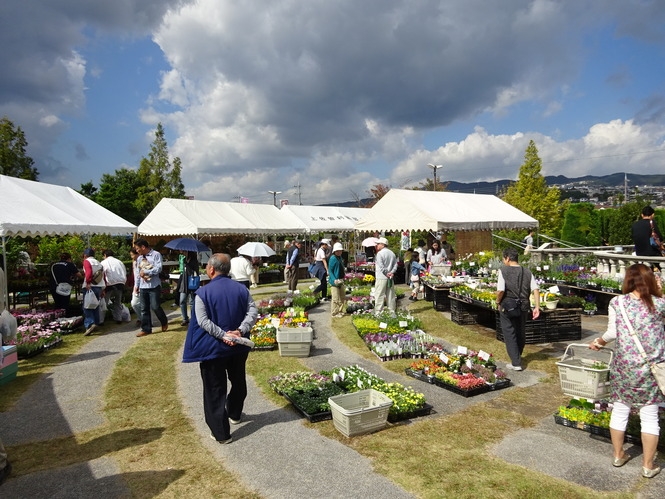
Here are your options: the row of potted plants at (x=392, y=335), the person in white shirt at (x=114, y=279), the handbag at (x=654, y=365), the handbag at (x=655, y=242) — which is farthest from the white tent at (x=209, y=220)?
the handbag at (x=654, y=365)

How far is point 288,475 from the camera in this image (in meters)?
4.06

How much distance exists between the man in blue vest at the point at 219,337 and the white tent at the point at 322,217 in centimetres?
2062

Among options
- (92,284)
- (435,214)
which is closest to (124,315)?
(92,284)

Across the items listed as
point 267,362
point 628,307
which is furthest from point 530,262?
point 628,307

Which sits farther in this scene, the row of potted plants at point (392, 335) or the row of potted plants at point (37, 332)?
the row of potted plants at point (37, 332)

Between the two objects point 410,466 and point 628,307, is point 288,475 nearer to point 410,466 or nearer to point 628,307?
point 410,466

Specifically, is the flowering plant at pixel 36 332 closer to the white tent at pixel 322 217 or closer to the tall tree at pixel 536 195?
the white tent at pixel 322 217

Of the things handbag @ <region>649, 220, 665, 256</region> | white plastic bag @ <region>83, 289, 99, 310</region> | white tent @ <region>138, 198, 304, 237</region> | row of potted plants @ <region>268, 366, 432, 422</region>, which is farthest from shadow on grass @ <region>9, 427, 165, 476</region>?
white tent @ <region>138, 198, 304, 237</region>

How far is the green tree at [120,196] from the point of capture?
153 feet

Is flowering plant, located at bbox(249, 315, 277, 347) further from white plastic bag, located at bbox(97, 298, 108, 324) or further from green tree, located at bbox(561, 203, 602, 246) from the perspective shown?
green tree, located at bbox(561, 203, 602, 246)

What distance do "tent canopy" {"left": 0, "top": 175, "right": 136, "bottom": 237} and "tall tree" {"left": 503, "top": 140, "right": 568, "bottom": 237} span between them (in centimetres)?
2873

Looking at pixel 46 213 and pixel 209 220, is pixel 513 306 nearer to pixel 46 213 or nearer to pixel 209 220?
pixel 46 213

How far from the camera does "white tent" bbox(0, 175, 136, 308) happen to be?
33.0 feet

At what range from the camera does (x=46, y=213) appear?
1124 cm
